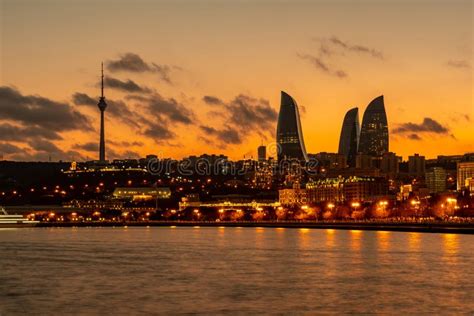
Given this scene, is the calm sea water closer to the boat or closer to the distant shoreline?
the distant shoreline

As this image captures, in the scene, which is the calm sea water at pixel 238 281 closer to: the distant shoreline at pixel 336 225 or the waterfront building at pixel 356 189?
the distant shoreline at pixel 336 225

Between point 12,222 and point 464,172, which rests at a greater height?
point 464,172

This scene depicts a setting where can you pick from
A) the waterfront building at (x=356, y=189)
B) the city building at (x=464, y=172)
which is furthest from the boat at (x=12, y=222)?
the city building at (x=464, y=172)

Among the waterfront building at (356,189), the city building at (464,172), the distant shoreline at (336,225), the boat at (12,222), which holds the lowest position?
the distant shoreline at (336,225)

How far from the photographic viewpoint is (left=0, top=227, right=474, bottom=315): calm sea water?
104 ft

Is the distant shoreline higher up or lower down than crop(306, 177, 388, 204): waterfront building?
lower down

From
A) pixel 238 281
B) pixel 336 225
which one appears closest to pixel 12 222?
pixel 336 225

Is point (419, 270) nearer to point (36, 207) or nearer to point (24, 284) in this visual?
point (24, 284)

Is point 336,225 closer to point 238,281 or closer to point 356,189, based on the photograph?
point 356,189

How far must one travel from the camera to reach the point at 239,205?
650ft

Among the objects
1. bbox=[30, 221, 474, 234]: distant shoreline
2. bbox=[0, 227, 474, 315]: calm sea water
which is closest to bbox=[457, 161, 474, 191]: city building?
bbox=[30, 221, 474, 234]: distant shoreline

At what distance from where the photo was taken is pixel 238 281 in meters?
39.5

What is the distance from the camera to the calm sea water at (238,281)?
31625 mm

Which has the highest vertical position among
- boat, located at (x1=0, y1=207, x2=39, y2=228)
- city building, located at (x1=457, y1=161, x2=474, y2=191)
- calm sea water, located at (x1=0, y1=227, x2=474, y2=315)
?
city building, located at (x1=457, y1=161, x2=474, y2=191)
